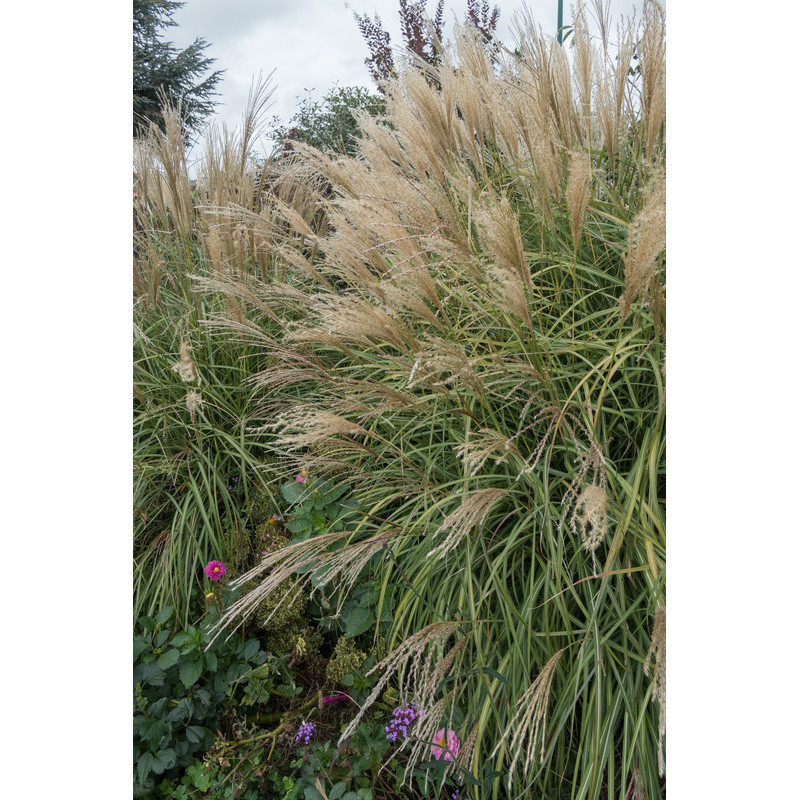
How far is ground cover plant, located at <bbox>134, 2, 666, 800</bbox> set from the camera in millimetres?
1141

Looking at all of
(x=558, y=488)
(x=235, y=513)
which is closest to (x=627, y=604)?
(x=558, y=488)

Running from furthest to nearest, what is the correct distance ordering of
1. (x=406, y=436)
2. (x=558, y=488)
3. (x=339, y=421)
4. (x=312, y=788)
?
(x=406, y=436), (x=558, y=488), (x=312, y=788), (x=339, y=421)

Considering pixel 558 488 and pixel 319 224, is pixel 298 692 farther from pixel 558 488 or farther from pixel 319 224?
pixel 319 224

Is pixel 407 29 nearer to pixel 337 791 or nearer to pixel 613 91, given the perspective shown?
pixel 613 91

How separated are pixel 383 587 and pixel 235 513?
0.63m

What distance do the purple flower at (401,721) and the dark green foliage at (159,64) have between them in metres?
9.45

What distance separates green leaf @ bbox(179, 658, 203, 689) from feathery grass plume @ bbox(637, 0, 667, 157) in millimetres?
1753

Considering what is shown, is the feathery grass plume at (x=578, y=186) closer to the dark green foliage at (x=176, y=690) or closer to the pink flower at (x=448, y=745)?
the pink flower at (x=448, y=745)

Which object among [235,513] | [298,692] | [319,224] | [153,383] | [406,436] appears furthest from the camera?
[319,224]

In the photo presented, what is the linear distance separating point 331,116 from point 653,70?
3.92 m

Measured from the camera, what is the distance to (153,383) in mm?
2119

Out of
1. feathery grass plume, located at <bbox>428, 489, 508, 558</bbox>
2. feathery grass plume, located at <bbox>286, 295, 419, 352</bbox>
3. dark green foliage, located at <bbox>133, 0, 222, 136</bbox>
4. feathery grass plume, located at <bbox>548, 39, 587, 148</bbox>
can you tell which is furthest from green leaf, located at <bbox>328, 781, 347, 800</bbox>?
dark green foliage, located at <bbox>133, 0, 222, 136</bbox>

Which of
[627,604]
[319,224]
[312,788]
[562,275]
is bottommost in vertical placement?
[312,788]

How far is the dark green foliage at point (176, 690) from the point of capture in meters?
1.45
